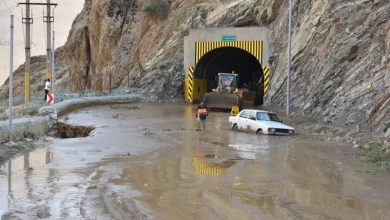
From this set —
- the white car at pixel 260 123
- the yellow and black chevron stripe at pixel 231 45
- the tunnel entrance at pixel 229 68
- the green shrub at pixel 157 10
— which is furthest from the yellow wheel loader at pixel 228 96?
the green shrub at pixel 157 10

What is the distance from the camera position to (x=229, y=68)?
5697cm

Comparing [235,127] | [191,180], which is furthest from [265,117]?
[191,180]

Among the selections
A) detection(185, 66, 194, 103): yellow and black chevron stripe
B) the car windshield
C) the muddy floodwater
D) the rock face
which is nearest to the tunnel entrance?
detection(185, 66, 194, 103): yellow and black chevron stripe

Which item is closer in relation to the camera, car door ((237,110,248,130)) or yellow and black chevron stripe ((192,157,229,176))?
yellow and black chevron stripe ((192,157,229,176))

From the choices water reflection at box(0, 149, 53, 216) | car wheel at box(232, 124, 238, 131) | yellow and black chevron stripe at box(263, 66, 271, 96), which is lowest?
water reflection at box(0, 149, 53, 216)

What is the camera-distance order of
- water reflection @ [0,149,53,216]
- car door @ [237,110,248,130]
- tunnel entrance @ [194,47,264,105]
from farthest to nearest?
1. tunnel entrance @ [194,47,264,105]
2. car door @ [237,110,248,130]
3. water reflection @ [0,149,53,216]

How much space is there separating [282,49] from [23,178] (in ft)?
101

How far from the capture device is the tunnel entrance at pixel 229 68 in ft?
161

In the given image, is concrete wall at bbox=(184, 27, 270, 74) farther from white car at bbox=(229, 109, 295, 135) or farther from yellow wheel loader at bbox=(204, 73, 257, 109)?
white car at bbox=(229, 109, 295, 135)

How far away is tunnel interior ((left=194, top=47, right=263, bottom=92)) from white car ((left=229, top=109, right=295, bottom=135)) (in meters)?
18.9

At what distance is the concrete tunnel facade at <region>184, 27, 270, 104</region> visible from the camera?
148ft

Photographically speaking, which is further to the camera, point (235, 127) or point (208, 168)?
point (235, 127)

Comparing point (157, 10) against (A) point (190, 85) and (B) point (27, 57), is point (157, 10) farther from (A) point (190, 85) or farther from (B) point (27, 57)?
(B) point (27, 57)

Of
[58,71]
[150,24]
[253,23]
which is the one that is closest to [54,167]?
[253,23]
